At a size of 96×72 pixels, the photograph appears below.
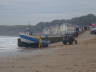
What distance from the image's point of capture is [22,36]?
32.6 metres

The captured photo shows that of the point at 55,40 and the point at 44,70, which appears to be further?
the point at 55,40

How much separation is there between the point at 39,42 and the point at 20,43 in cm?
387

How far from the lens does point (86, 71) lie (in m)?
8.73

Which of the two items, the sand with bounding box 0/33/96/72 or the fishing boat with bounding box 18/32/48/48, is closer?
the sand with bounding box 0/33/96/72

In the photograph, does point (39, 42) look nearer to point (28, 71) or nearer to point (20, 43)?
point (20, 43)

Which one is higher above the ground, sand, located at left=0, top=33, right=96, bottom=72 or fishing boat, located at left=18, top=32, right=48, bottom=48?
sand, located at left=0, top=33, right=96, bottom=72

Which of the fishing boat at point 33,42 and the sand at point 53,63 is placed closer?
the sand at point 53,63

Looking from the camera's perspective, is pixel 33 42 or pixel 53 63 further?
pixel 33 42

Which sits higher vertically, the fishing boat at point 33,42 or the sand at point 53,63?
the sand at point 53,63

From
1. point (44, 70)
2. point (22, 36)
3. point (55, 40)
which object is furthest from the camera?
point (55, 40)

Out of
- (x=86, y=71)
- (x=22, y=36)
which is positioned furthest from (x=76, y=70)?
(x=22, y=36)

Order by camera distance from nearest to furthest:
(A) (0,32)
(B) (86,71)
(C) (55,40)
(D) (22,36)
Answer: (B) (86,71) < (D) (22,36) < (C) (55,40) < (A) (0,32)

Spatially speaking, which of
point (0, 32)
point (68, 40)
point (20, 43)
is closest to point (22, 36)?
point (20, 43)

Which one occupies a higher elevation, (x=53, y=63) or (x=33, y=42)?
(x=53, y=63)
